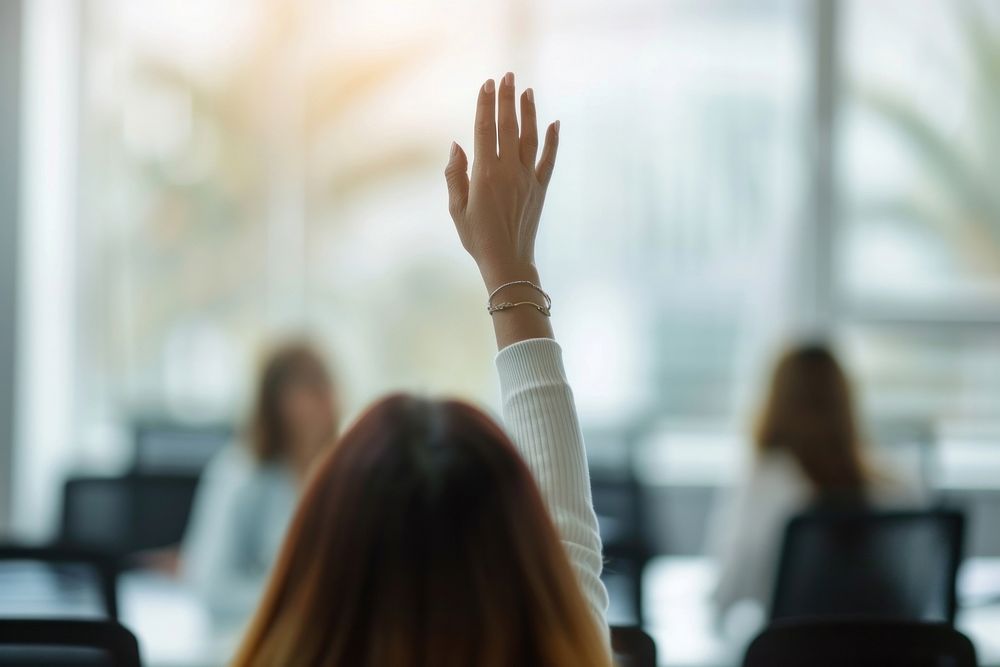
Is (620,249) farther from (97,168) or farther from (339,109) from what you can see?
(97,168)

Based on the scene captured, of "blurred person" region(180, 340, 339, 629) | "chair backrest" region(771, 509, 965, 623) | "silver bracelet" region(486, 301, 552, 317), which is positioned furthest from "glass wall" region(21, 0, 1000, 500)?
"silver bracelet" region(486, 301, 552, 317)

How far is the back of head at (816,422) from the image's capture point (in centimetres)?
323

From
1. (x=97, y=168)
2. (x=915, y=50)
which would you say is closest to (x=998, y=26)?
(x=915, y=50)

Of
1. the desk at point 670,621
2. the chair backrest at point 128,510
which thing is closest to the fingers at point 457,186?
the desk at point 670,621

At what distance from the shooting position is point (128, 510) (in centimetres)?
343

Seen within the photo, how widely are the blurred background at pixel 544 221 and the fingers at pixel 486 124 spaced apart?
13.0ft

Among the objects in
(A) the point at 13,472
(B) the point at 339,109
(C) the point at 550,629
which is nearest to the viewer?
(C) the point at 550,629

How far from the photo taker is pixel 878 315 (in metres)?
5.21

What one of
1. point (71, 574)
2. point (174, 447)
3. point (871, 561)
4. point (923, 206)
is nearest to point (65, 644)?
point (71, 574)

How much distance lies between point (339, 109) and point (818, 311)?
240 cm

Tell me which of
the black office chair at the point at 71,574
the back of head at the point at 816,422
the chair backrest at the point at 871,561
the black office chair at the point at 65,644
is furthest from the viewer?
the back of head at the point at 816,422

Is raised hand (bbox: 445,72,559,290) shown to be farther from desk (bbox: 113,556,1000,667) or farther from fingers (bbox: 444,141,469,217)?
desk (bbox: 113,556,1000,667)

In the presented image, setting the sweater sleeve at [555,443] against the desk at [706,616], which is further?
the desk at [706,616]

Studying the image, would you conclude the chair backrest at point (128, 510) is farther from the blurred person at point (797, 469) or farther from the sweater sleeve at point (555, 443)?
the sweater sleeve at point (555, 443)
